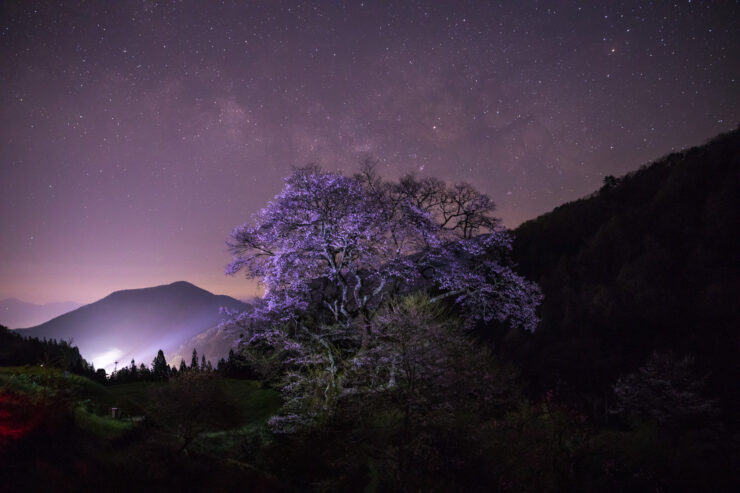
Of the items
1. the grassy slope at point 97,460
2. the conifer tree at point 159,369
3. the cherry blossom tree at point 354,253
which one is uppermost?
the cherry blossom tree at point 354,253

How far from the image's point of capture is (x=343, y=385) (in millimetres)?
16391

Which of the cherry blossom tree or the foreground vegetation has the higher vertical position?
the cherry blossom tree

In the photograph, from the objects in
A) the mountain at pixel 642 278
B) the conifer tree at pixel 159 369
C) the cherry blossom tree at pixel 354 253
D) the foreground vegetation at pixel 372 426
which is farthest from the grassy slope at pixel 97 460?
the conifer tree at pixel 159 369

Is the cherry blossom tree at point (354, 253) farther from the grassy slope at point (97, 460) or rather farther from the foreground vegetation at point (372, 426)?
the grassy slope at point (97, 460)

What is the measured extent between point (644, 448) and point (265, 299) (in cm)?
1691

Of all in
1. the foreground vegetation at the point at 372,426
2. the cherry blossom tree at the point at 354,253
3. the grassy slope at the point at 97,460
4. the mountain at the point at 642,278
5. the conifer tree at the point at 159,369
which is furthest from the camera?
the conifer tree at the point at 159,369

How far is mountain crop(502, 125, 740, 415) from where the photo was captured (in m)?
56.2

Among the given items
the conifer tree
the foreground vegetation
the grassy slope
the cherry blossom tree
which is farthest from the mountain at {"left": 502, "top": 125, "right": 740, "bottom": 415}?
the conifer tree

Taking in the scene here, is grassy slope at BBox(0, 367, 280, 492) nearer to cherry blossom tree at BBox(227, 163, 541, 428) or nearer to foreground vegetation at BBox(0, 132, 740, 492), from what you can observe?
foreground vegetation at BBox(0, 132, 740, 492)

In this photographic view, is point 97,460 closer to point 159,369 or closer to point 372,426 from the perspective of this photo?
point 372,426

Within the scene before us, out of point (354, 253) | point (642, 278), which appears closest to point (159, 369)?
point (354, 253)

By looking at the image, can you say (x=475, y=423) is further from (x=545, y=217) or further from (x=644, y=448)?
(x=545, y=217)

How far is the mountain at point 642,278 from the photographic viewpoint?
56219mm

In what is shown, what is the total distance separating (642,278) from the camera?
73062mm
